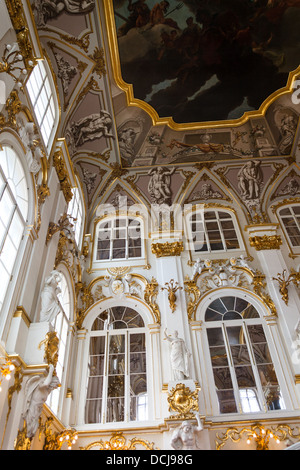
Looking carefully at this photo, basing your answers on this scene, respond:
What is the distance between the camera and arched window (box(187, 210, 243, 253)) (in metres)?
13.2

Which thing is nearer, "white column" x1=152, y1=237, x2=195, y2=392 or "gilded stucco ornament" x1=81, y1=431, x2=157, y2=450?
"gilded stucco ornament" x1=81, y1=431, x2=157, y2=450

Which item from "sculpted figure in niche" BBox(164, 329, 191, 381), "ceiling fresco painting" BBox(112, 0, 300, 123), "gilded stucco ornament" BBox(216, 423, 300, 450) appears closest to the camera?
"gilded stucco ornament" BBox(216, 423, 300, 450)

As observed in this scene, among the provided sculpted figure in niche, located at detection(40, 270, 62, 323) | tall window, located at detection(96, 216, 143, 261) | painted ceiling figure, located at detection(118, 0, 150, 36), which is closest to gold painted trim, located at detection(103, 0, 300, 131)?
painted ceiling figure, located at detection(118, 0, 150, 36)

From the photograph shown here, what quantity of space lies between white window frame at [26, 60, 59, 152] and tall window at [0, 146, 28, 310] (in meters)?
1.83

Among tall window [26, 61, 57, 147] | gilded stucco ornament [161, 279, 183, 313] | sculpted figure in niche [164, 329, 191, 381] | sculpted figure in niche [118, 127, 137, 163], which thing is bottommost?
sculpted figure in niche [164, 329, 191, 381]

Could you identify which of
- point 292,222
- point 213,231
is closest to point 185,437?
point 213,231

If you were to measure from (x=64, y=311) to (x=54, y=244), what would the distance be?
2.12 m

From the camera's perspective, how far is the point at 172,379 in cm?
951

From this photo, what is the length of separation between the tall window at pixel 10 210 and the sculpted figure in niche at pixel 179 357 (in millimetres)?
4572

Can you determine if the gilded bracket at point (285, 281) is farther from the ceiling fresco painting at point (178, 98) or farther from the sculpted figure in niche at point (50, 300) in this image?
the sculpted figure in niche at point (50, 300)

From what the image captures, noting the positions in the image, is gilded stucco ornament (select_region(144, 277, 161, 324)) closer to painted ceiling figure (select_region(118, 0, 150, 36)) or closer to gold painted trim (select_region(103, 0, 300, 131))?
gold painted trim (select_region(103, 0, 300, 131))

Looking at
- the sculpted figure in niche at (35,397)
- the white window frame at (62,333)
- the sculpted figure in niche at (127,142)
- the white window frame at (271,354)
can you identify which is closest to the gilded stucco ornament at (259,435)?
the white window frame at (271,354)

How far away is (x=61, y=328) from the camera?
1012 centimetres
